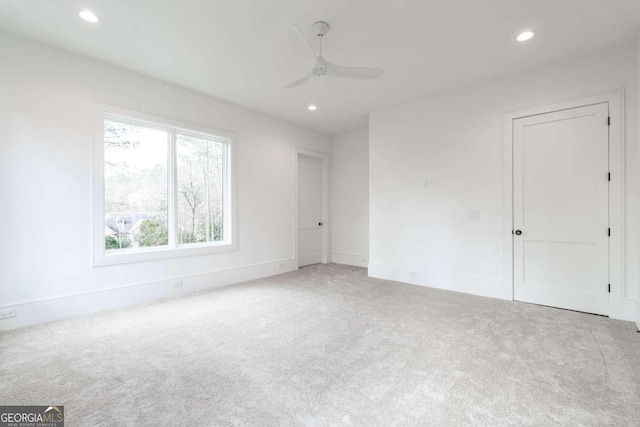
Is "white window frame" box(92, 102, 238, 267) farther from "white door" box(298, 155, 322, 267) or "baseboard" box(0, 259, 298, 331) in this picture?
"white door" box(298, 155, 322, 267)

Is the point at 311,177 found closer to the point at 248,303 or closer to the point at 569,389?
the point at 248,303

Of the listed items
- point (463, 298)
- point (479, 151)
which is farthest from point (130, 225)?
point (479, 151)

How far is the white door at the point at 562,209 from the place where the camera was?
3215mm

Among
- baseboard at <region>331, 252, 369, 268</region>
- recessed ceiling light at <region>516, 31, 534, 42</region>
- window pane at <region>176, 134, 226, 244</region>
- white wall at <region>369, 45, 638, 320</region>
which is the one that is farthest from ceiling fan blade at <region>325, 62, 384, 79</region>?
baseboard at <region>331, 252, 369, 268</region>

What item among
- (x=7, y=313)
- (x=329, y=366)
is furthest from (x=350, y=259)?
(x=7, y=313)

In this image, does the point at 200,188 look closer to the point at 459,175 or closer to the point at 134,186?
the point at 134,186

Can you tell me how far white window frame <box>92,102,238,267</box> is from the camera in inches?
133

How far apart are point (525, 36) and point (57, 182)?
5.10 m

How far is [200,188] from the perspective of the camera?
14.6ft

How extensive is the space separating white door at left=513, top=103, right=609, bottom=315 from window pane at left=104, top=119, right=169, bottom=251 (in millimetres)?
4763

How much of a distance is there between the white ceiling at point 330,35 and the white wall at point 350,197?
225cm

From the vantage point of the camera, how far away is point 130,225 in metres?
3.73

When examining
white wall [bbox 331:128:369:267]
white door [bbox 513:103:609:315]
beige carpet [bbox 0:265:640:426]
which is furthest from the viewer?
white wall [bbox 331:128:369:267]

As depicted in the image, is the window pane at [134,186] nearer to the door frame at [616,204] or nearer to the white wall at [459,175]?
the white wall at [459,175]
